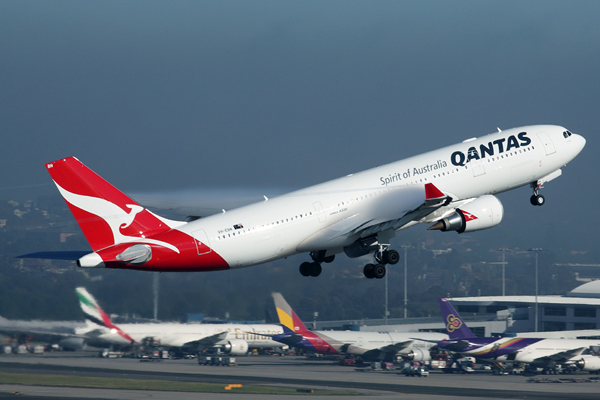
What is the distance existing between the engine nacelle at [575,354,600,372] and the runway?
1.02 m

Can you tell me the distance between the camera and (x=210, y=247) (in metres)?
31.1

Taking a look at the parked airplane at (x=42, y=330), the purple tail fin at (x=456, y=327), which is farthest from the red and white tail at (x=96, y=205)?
Result: the purple tail fin at (x=456, y=327)

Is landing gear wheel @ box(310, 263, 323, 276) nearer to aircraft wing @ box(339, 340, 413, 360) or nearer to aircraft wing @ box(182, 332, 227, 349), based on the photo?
aircraft wing @ box(182, 332, 227, 349)

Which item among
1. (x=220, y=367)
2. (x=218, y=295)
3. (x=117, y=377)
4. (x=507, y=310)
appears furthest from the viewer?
(x=507, y=310)

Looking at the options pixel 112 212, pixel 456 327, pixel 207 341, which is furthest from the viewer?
pixel 456 327

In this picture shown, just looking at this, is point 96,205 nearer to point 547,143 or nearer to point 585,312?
point 547,143

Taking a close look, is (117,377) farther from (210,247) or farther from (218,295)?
(210,247)

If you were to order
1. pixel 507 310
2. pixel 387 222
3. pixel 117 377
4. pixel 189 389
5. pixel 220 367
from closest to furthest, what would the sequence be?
pixel 387 222, pixel 189 389, pixel 117 377, pixel 220 367, pixel 507 310

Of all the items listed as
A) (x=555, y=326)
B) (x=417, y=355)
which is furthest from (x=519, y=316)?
(x=417, y=355)

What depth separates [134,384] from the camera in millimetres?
50375

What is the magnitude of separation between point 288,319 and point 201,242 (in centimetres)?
3303

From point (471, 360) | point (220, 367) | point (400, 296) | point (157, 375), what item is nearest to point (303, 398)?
point (157, 375)

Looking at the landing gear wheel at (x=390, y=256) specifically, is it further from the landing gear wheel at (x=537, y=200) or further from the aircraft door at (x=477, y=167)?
the landing gear wheel at (x=537, y=200)

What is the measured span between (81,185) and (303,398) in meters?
22.0
